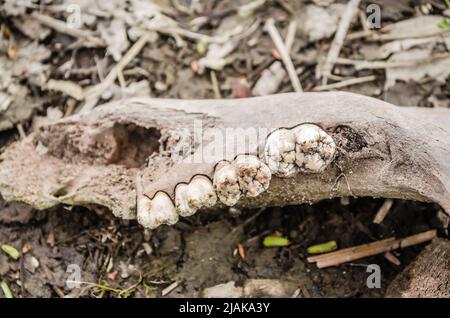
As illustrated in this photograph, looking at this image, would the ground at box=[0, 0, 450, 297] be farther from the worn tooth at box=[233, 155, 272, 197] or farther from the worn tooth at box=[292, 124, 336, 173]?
the worn tooth at box=[292, 124, 336, 173]

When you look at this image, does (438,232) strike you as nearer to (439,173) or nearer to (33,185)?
(439,173)

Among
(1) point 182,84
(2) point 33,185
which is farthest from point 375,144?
(2) point 33,185

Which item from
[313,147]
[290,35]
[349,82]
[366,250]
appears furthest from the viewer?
[290,35]

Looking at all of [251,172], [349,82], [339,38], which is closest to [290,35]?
[339,38]

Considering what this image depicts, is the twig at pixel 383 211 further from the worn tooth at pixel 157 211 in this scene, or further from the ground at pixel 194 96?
the worn tooth at pixel 157 211

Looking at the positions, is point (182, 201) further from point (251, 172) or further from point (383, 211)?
point (383, 211)

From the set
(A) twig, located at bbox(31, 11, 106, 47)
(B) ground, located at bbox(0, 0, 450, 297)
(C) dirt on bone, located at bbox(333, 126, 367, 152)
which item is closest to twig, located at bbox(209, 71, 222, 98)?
(B) ground, located at bbox(0, 0, 450, 297)
